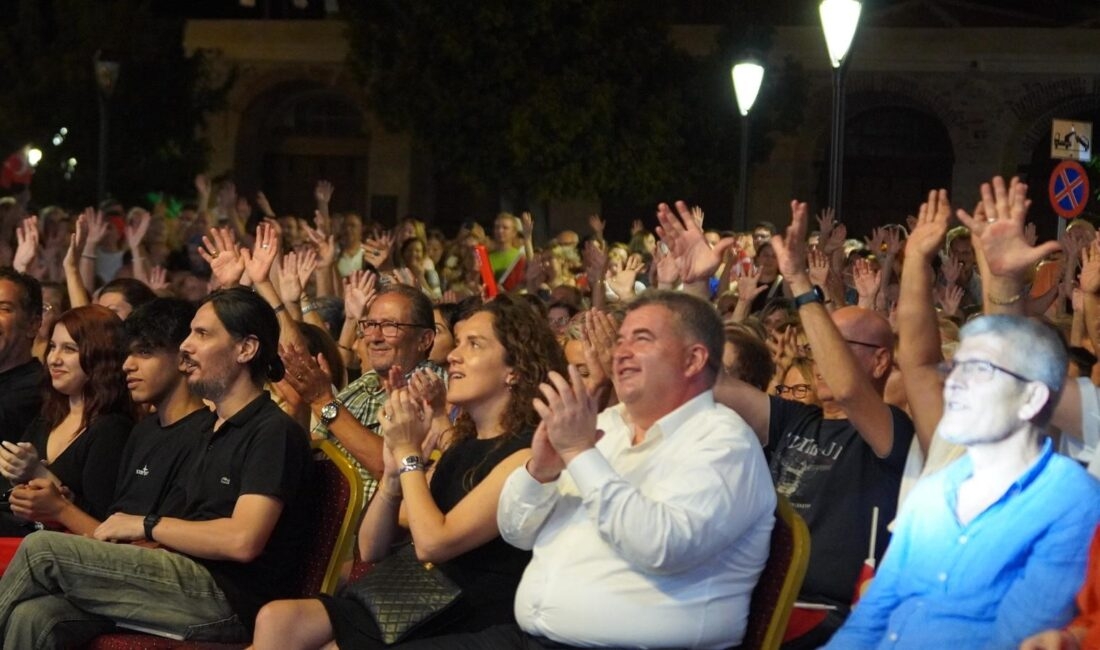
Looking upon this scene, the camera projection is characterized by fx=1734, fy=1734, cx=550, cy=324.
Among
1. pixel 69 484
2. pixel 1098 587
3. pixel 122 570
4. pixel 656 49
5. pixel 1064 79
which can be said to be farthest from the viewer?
pixel 1064 79

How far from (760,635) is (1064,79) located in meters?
30.4

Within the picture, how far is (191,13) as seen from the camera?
41469mm

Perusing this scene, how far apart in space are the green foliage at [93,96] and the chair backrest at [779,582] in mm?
27935

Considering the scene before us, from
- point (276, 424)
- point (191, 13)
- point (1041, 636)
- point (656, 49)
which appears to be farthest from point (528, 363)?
point (191, 13)

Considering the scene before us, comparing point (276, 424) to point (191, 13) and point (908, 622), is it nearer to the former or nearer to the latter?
point (908, 622)

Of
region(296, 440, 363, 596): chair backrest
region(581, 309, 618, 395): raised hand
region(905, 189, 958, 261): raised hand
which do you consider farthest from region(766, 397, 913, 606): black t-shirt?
region(296, 440, 363, 596): chair backrest

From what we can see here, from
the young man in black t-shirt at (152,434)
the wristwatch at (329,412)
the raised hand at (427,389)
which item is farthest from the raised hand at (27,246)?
the wristwatch at (329,412)

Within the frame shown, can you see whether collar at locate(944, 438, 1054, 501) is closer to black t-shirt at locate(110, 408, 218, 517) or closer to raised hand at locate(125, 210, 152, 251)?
black t-shirt at locate(110, 408, 218, 517)

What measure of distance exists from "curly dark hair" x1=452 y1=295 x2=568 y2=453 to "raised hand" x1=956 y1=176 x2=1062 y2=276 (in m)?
1.50

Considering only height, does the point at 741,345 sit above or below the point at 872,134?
below

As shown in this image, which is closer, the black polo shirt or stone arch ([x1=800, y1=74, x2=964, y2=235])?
the black polo shirt

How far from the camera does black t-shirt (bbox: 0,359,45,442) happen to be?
8016 mm

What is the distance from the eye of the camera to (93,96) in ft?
105

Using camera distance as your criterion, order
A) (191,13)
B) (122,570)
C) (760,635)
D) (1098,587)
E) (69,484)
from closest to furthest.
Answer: (1098,587), (760,635), (122,570), (69,484), (191,13)
